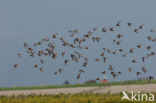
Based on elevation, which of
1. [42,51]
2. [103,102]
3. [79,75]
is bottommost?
[103,102]

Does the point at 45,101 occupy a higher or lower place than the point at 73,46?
lower

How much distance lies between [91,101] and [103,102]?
2.37 feet

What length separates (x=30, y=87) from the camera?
35750mm

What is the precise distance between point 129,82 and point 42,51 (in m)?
13.0

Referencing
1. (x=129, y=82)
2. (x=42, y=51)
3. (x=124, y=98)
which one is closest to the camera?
(x=124, y=98)

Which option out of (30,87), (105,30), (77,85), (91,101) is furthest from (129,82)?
(91,101)

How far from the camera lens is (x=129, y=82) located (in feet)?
110

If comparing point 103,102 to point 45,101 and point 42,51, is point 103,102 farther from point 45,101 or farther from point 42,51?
point 42,51

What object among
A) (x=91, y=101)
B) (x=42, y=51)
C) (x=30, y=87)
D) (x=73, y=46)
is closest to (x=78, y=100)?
(x=91, y=101)

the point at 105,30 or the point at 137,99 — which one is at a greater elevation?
the point at 105,30

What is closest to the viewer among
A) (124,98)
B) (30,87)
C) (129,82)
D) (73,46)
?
(124,98)

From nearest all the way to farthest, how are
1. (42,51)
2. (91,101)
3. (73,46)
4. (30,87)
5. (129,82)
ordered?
(91,101) < (73,46) < (42,51) < (129,82) < (30,87)

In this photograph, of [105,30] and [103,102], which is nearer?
[103,102]

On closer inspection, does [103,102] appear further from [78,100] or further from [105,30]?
[105,30]
